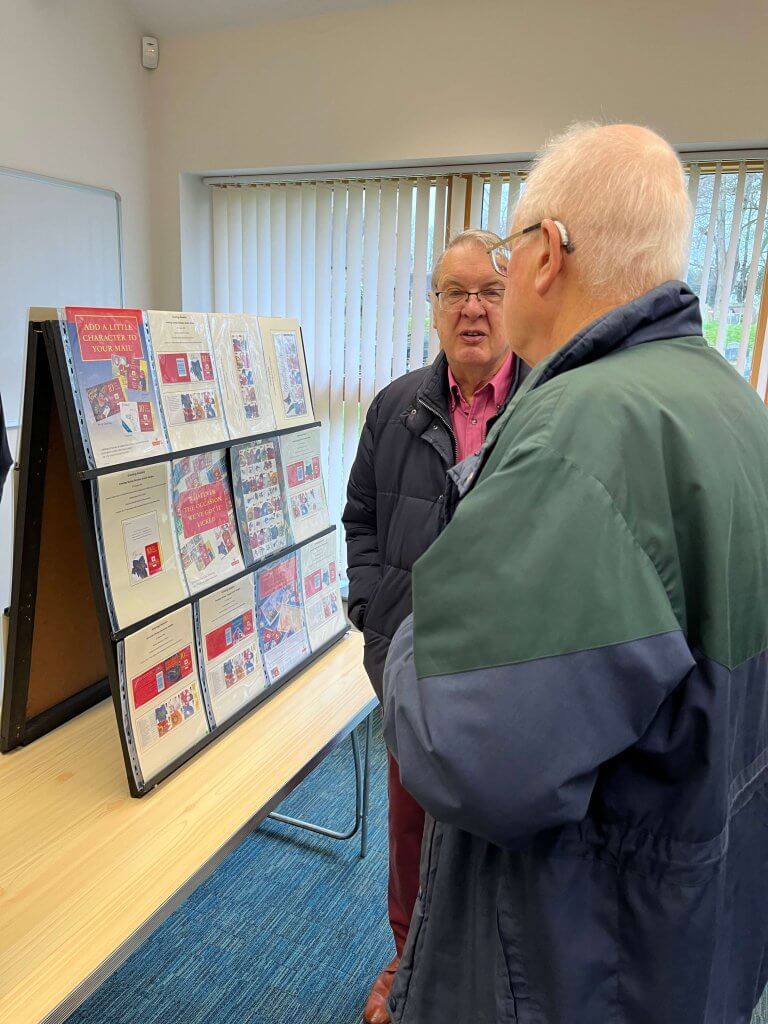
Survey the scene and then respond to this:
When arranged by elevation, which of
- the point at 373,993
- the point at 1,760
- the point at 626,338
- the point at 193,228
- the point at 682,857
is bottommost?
the point at 373,993

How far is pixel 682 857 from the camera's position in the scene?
0.75m

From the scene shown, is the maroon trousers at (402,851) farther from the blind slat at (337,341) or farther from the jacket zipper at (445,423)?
the blind slat at (337,341)

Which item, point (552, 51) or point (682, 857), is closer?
point (682, 857)

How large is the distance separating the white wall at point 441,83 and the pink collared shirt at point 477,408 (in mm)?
1449

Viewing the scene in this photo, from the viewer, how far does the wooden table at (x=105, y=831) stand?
1.04 m

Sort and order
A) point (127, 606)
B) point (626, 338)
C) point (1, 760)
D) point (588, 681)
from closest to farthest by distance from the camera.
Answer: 1. point (588, 681)
2. point (626, 338)
3. point (127, 606)
4. point (1, 760)

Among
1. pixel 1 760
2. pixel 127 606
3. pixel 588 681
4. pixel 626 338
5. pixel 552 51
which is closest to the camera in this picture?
pixel 588 681

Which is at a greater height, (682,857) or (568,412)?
(568,412)

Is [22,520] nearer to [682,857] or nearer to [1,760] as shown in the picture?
[1,760]

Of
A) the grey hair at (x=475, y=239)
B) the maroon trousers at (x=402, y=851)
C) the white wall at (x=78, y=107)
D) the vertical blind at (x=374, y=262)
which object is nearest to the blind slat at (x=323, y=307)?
the vertical blind at (x=374, y=262)

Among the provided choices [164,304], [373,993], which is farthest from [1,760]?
[164,304]

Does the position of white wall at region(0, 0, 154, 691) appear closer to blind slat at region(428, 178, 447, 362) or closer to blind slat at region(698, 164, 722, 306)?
blind slat at region(428, 178, 447, 362)

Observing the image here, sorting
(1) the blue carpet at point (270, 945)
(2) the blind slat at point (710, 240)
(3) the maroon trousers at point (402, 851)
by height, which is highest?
(2) the blind slat at point (710, 240)

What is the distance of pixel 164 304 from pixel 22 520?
2.45 m
